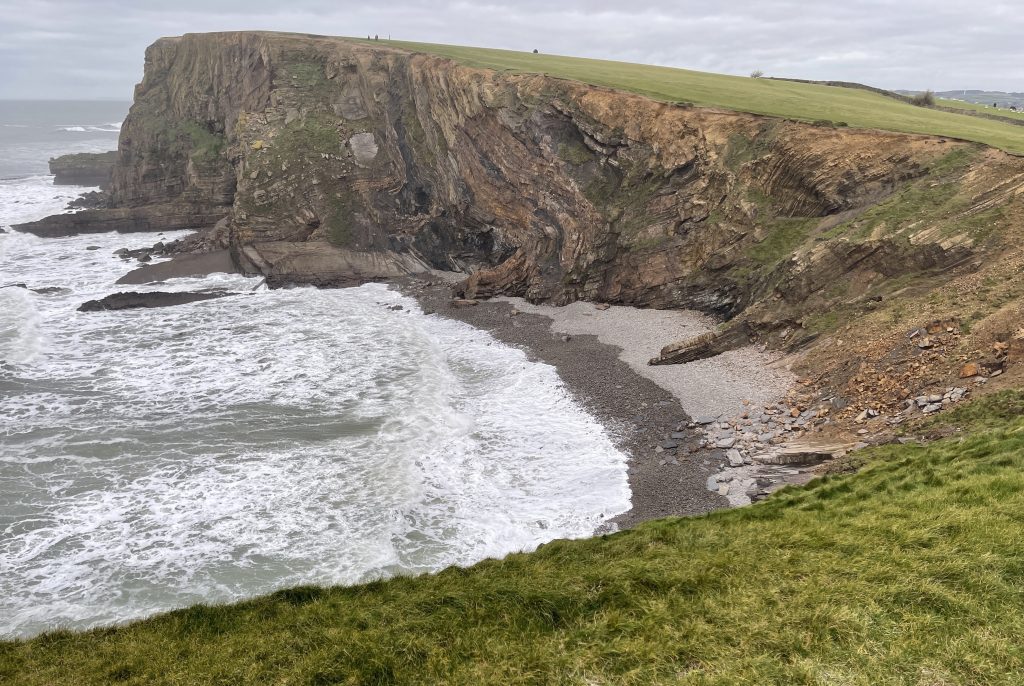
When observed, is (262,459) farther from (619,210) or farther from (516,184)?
(516,184)

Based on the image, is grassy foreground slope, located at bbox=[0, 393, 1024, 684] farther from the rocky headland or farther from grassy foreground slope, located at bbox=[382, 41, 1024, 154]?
grassy foreground slope, located at bbox=[382, 41, 1024, 154]

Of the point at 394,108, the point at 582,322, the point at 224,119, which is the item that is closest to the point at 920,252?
the point at 582,322

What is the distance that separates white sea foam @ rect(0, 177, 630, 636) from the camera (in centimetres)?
1714

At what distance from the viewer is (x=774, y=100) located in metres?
38.5

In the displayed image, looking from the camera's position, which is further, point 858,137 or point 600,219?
point 600,219

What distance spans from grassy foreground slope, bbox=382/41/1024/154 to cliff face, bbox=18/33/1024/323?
2128mm

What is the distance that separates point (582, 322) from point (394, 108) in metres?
27.7

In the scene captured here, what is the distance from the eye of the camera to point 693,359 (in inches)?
1129

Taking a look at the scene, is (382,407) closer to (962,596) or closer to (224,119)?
(962,596)

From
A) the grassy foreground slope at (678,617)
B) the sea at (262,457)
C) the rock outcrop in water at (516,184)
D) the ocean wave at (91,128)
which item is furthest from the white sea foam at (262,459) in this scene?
the ocean wave at (91,128)

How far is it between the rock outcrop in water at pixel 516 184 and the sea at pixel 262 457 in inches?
364

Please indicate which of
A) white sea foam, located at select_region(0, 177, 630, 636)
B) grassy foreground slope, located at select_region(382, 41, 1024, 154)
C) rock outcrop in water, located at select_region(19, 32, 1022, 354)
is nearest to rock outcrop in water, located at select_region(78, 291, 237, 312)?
white sea foam, located at select_region(0, 177, 630, 636)

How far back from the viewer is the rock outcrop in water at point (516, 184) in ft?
95.3

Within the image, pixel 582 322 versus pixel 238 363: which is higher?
pixel 582 322
